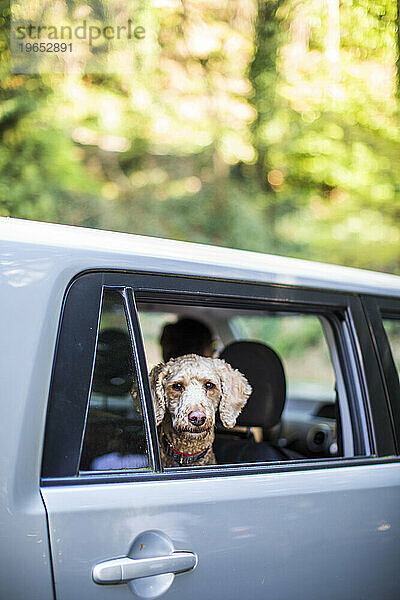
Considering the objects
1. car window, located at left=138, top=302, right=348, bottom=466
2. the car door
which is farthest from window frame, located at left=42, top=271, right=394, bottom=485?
car window, located at left=138, top=302, right=348, bottom=466

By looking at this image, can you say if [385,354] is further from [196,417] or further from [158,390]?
[158,390]

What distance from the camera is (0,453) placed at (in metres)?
1.48

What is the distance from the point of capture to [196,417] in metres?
2.26

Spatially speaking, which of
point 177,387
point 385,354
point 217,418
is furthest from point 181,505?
point 385,354

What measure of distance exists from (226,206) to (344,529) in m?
8.55

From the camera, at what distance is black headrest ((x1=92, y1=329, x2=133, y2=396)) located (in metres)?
1.72

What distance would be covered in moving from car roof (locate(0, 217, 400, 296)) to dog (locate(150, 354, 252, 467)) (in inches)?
21.4

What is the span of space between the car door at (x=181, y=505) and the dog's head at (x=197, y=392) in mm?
419

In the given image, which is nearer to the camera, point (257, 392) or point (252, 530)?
point (252, 530)

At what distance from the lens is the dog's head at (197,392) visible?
7.44 feet

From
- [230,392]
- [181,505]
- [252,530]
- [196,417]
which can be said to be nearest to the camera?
[181,505]

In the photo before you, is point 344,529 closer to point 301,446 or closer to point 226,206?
point 301,446

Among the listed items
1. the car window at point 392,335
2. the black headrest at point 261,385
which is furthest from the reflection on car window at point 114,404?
the car window at point 392,335

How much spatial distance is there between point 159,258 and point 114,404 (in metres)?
0.45
